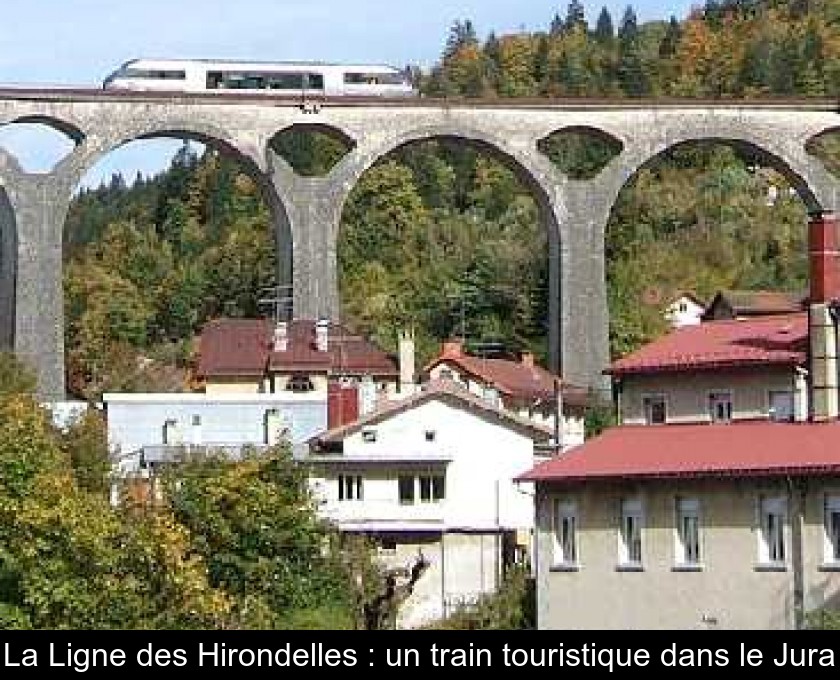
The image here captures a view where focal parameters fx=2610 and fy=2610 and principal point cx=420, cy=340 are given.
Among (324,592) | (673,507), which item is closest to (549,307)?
(324,592)

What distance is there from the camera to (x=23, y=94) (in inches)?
3319

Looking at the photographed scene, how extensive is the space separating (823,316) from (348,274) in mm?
81938

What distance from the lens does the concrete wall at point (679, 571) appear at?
121 feet

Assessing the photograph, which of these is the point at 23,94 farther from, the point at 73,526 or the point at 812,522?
the point at 812,522

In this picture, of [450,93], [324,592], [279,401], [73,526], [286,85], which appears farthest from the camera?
[450,93]

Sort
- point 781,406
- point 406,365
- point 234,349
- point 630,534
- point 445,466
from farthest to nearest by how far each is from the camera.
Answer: point 234,349
point 406,365
point 445,466
point 781,406
point 630,534

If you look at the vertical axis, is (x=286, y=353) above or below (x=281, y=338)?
below

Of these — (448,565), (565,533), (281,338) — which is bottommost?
(448,565)

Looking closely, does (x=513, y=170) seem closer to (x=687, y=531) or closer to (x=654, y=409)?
(x=654, y=409)

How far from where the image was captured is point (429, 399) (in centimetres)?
5538

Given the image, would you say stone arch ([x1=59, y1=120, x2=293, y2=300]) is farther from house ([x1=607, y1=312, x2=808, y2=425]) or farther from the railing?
house ([x1=607, y1=312, x2=808, y2=425])

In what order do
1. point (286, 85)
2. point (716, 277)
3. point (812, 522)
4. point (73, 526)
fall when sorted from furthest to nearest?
point (716, 277) → point (286, 85) → point (73, 526) → point (812, 522)

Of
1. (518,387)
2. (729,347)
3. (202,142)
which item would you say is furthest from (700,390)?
(202,142)
